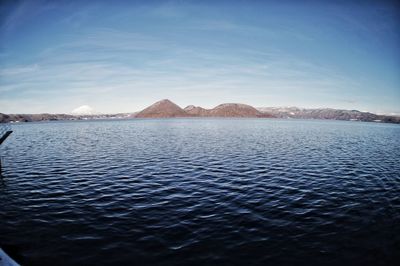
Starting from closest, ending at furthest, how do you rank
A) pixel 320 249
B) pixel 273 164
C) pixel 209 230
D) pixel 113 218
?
pixel 320 249
pixel 209 230
pixel 113 218
pixel 273 164

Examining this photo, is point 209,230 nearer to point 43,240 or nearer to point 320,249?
point 320,249

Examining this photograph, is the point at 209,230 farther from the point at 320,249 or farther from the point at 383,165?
the point at 383,165

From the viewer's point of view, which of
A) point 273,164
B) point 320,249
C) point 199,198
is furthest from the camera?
point 273,164

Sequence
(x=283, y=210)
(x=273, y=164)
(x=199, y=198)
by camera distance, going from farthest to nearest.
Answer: (x=273, y=164) → (x=199, y=198) → (x=283, y=210)

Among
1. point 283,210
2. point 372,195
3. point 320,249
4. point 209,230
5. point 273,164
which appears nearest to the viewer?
point 320,249

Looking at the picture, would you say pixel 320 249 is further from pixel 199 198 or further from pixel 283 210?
pixel 199 198

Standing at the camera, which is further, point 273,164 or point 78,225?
point 273,164

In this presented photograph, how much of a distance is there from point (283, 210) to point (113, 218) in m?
13.1

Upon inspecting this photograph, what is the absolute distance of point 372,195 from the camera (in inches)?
888

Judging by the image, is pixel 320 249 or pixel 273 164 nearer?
pixel 320 249

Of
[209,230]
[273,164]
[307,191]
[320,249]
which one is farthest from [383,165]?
[209,230]

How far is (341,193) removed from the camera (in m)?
22.9

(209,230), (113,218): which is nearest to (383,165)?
(209,230)

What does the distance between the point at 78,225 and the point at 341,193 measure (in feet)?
77.8
